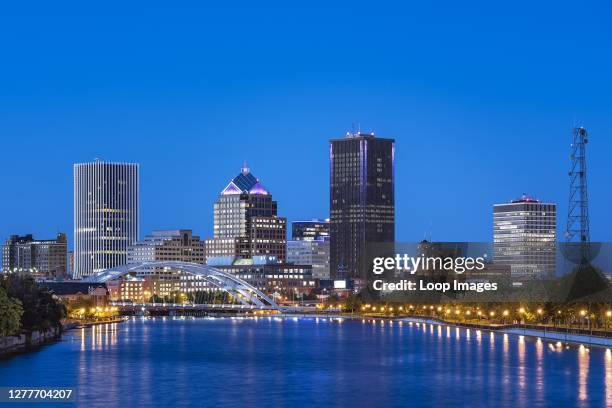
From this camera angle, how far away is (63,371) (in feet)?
265

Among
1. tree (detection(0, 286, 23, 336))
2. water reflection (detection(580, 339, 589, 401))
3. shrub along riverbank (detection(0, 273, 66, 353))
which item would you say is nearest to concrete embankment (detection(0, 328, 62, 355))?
shrub along riverbank (detection(0, 273, 66, 353))

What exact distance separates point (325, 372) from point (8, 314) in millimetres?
24273

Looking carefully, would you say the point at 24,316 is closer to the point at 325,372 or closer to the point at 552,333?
the point at 325,372

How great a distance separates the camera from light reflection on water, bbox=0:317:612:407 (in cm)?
6575

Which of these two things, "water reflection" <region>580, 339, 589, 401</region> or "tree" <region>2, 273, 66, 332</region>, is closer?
"water reflection" <region>580, 339, 589, 401</region>

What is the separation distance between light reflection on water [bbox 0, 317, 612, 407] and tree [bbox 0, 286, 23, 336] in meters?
2.85

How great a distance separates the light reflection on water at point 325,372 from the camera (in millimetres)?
65750

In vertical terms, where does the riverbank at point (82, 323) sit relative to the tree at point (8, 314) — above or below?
below

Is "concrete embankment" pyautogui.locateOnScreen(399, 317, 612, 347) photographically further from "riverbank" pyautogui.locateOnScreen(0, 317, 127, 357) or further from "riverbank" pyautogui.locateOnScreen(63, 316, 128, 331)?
"riverbank" pyautogui.locateOnScreen(63, 316, 128, 331)

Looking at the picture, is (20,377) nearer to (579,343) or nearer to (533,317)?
(579,343)

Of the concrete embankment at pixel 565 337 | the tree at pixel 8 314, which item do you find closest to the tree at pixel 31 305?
the tree at pixel 8 314

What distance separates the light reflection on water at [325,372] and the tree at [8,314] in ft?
9.35

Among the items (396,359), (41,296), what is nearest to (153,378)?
(396,359)

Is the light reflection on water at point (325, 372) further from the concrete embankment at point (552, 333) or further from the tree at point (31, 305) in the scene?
the tree at point (31, 305)
